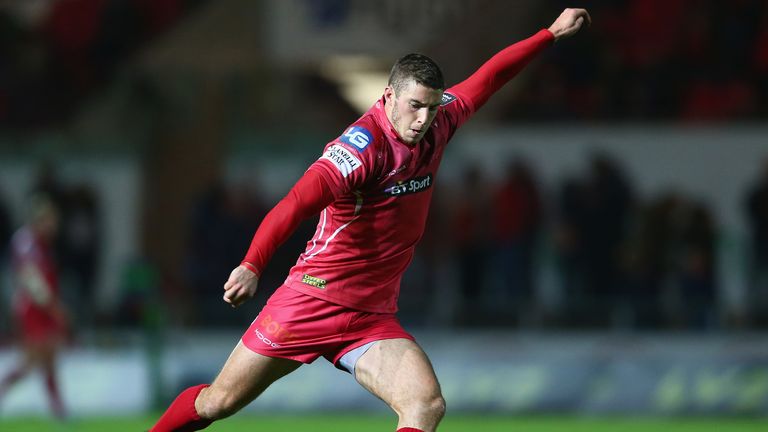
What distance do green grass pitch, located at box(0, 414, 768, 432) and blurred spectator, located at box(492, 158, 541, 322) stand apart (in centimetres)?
139

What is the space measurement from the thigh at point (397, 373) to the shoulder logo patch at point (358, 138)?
3.00 feet

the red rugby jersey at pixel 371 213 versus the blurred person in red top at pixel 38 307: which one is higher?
the red rugby jersey at pixel 371 213

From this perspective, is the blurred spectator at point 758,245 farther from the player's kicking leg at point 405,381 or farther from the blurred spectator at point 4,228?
the blurred spectator at point 4,228

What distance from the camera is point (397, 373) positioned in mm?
6055

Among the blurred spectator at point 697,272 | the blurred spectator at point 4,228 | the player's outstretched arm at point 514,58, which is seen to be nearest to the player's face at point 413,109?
the player's outstretched arm at point 514,58

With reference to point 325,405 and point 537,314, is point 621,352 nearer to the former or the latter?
point 537,314

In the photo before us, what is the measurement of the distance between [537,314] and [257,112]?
18.8 feet

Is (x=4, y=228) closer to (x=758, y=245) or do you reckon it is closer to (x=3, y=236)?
(x=3, y=236)

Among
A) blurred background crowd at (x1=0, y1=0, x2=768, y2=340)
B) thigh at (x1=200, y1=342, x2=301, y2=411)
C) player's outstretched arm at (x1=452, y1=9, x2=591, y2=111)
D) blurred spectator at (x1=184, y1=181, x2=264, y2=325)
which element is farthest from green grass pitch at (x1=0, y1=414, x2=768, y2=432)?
thigh at (x1=200, y1=342, x2=301, y2=411)

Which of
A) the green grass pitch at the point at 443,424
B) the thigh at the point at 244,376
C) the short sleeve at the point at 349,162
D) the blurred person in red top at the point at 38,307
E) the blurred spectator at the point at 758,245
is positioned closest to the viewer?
the short sleeve at the point at 349,162

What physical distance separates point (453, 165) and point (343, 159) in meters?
9.68

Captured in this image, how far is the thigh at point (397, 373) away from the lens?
5.97 metres

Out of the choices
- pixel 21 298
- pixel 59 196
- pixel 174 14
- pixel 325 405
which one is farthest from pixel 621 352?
pixel 174 14

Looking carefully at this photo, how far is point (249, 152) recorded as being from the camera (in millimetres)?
16625
